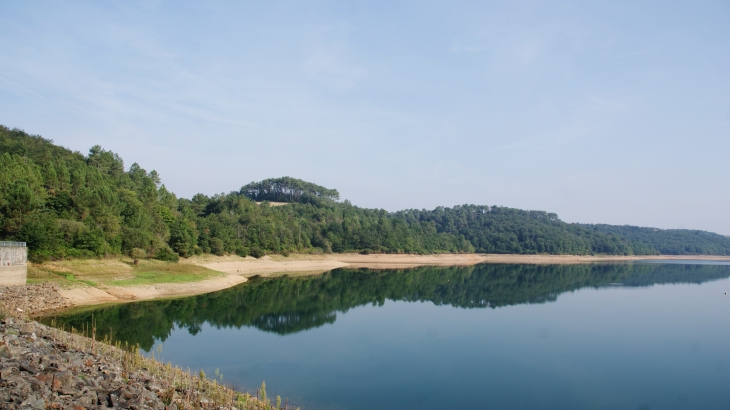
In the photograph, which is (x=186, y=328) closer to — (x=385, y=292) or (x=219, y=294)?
(x=219, y=294)

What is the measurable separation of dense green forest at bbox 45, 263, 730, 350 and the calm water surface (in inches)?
7.4

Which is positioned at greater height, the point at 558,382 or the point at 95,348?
the point at 95,348

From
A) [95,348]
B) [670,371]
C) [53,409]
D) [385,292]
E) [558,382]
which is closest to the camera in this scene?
[53,409]

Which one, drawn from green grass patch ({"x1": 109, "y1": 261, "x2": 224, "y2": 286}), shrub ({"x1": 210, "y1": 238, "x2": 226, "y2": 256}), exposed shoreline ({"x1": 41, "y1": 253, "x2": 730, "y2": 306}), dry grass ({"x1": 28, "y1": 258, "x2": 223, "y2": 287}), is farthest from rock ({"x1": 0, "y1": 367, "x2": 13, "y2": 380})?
shrub ({"x1": 210, "y1": 238, "x2": 226, "y2": 256})

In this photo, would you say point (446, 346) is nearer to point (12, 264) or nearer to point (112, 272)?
point (12, 264)

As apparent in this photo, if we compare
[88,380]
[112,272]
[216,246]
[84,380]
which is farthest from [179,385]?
[216,246]

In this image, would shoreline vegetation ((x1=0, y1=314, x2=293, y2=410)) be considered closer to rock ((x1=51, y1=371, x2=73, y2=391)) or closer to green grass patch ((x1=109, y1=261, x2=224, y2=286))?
rock ((x1=51, y1=371, x2=73, y2=391))

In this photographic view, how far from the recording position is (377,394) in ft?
53.6

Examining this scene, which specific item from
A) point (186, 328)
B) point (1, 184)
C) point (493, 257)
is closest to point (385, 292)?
point (186, 328)

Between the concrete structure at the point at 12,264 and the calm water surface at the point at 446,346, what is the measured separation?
4.87 m

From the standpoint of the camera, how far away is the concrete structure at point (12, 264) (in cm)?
2656

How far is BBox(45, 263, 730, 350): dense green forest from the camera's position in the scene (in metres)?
26.6

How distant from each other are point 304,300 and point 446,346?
18467mm

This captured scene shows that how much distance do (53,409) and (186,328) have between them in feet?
60.1
